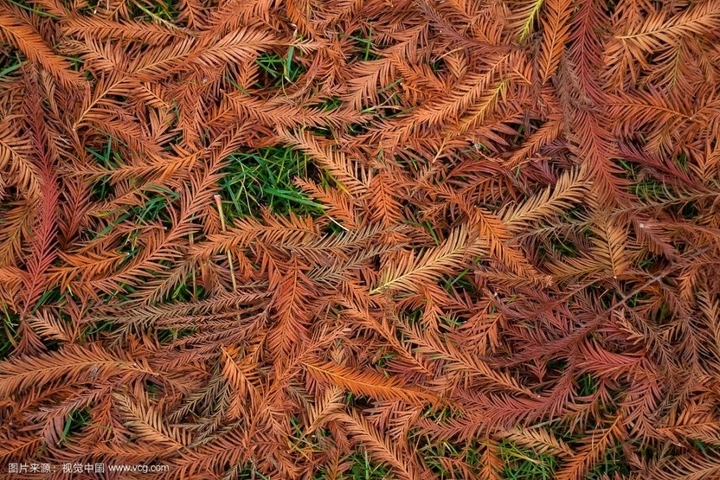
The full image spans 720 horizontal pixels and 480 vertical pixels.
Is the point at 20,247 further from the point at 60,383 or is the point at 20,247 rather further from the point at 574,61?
the point at 574,61

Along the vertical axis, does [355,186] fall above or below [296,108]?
below

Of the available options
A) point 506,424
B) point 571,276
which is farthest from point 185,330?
point 571,276

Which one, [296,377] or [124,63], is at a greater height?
[124,63]

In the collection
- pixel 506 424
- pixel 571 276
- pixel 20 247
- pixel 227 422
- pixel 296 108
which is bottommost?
pixel 227 422

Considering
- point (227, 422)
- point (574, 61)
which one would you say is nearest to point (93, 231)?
point (227, 422)

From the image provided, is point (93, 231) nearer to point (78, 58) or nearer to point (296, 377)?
point (78, 58)

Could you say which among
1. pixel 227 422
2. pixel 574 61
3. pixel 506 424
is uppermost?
pixel 574 61
